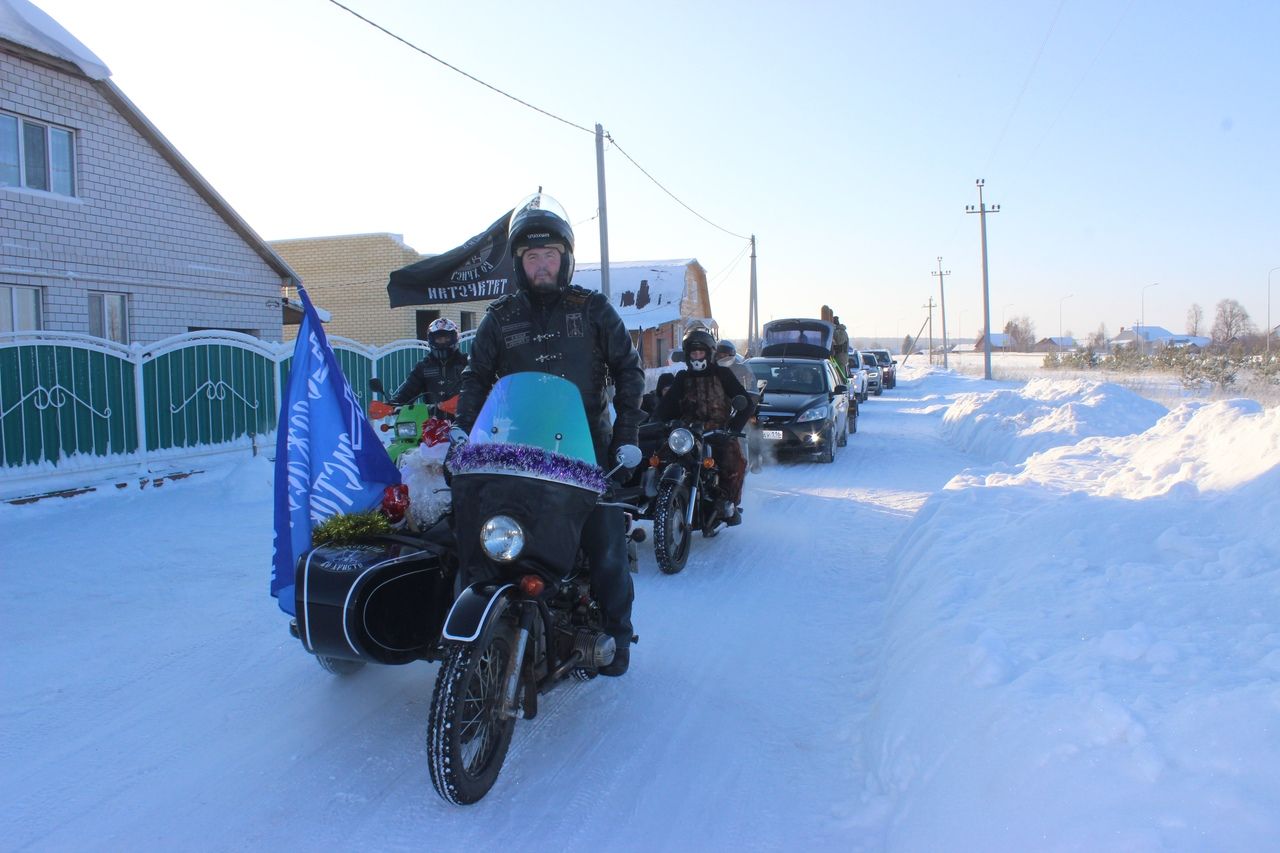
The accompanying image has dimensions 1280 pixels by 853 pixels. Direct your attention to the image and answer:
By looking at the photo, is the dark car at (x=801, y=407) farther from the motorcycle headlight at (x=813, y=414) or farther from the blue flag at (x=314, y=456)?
the blue flag at (x=314, y=456)

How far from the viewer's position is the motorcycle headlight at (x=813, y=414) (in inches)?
510

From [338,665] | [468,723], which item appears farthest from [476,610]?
[338,665]

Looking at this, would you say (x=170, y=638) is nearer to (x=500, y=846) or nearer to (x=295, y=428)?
(x=295, y=428)

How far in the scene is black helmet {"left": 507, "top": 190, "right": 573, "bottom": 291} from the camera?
13.2 ft

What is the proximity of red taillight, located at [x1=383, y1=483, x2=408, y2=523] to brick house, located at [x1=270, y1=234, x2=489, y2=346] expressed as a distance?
21438 millimetres

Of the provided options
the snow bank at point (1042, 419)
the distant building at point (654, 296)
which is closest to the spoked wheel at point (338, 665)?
the snow bank at point (1042, 419)

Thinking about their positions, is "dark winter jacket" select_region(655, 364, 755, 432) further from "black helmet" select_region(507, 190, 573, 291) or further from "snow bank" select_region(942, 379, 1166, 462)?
"snow bank" select_region(942, 379, 1166, 462)

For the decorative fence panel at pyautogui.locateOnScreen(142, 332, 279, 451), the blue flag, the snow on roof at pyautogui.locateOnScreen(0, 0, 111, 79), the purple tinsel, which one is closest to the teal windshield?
the purple tinsel

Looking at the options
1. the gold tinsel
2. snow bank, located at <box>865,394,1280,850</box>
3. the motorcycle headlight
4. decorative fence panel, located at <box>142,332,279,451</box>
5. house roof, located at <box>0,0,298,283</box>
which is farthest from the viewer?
the motorcycle headlight

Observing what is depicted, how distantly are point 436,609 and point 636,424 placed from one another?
1.29 meters

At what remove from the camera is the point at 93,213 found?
521 inches

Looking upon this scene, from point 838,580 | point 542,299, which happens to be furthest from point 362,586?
point 838,580

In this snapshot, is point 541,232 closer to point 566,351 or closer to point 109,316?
point 566,351

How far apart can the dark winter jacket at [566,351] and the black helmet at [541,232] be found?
10 cm
